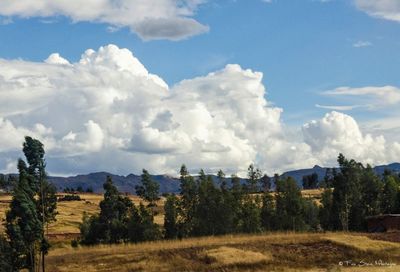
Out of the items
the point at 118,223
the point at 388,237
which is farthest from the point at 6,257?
the point at 388,237

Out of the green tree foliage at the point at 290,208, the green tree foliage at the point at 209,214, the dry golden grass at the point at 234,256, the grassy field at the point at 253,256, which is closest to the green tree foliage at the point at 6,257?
the grassy field at the point at 253,256

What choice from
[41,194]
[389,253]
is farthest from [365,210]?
[41,194]

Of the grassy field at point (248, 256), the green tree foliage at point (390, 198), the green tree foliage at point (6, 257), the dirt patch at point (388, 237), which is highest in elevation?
the green tree foliage at point (390, 198)

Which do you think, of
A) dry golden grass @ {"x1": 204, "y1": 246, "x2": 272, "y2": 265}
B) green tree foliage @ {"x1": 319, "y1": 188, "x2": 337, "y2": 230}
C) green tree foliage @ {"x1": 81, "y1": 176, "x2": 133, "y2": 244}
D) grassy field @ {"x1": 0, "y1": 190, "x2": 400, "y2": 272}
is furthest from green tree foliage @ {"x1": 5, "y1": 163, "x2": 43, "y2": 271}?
green tree foliage @ {"x1": 319, "y1": 188, "x2": 337, "y2": 230}

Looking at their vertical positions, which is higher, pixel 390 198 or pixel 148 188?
pixel 148 188

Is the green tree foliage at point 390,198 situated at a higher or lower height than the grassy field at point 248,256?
higher

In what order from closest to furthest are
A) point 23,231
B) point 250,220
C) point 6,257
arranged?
1. point 6,257
2. point 23,231
3. point 250,220

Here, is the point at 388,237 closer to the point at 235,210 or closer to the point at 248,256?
the point at 248,256

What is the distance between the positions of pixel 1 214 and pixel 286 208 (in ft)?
314

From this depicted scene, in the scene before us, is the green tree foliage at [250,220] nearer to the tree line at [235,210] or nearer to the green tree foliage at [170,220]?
the tree line at [235,210]

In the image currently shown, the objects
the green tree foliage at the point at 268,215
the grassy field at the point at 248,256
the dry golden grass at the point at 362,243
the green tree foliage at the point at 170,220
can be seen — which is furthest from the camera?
the green tree foliage at the point at 268,215

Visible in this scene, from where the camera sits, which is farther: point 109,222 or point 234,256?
point 109,222

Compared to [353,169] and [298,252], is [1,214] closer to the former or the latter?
[353,169]

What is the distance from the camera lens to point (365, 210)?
118 m
